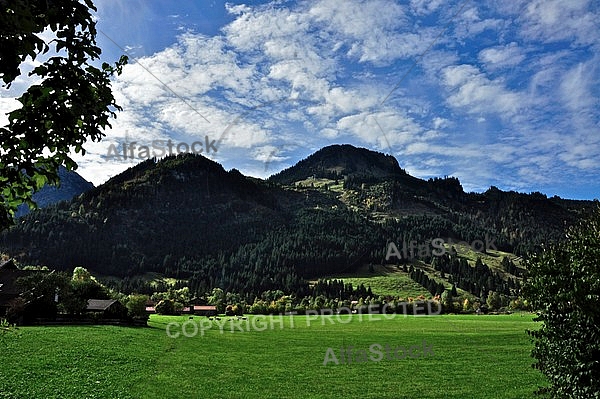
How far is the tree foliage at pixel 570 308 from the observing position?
13430 mm

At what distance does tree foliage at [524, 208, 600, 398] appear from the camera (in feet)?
44.1

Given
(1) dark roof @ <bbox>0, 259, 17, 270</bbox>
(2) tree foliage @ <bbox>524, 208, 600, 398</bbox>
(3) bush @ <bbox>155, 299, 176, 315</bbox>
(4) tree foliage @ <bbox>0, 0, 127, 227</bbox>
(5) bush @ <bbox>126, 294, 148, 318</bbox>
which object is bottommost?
(3) bush @ <bbox>155, 299, 176, 315</bbox>

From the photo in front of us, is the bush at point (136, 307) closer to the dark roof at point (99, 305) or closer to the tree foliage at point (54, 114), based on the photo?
the dark roof at point (99, 305)

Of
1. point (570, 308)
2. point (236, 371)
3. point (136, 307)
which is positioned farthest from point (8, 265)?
point (570, 308)

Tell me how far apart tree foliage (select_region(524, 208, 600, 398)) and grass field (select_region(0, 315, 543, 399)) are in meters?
13.2

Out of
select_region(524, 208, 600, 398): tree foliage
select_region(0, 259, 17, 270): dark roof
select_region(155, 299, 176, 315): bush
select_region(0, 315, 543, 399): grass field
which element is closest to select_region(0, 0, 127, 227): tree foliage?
select_region(524, 208, 600, 398): tree foliage

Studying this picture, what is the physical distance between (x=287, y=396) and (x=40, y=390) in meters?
14.9

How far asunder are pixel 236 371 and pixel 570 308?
27742 mm

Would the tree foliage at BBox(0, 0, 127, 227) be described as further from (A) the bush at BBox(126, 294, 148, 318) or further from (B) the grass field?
(A) the bush at BBox(126, 294, 148, 318)

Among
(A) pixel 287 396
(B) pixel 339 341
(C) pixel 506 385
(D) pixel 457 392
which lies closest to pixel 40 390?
(A) pixel 287 396

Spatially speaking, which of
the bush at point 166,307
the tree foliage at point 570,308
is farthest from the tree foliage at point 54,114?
the bush at point 166,307

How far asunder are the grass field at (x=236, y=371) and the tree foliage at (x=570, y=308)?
1316 cm

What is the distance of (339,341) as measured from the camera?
2290 inches

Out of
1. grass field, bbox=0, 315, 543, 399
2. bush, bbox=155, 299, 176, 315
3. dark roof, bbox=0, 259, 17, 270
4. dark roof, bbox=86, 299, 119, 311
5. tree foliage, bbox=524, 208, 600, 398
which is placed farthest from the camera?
bush, bbox=155, 299, 176, 315
